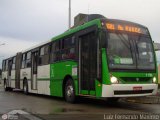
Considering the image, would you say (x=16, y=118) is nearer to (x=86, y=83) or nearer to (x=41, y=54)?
(x=86, y=83)

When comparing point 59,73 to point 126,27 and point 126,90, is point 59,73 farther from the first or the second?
point 126,90

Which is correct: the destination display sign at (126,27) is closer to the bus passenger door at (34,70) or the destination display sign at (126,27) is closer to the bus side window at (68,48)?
the bus side window at (68,48)

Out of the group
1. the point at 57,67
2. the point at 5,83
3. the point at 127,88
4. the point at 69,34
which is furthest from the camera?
the point at 5,83

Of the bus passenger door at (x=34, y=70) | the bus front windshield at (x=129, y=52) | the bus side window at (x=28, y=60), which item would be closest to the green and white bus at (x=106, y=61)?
the bus front windshield at (x=129, y=52)

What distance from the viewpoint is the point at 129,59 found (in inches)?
483

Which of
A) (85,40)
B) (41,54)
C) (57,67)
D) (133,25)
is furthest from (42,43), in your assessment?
(133,25)

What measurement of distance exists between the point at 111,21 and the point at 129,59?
1552 millimetres

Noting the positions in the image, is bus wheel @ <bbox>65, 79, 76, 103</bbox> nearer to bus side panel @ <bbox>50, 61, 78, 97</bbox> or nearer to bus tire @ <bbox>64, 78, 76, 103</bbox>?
bus tire @ <bbox>64, 78, 76, 103</bbox>

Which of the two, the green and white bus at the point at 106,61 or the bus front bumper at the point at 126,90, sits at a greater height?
the green and white bus at the point at 106,61

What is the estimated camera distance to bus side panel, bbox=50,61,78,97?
14234mm

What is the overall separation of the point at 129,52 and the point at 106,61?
1042 millimetres

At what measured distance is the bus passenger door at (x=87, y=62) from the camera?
41.3 feet

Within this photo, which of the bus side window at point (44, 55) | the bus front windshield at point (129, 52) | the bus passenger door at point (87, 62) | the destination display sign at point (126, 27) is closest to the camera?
the bus front windshield at point (129, 52)

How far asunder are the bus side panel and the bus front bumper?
246 centimetres
